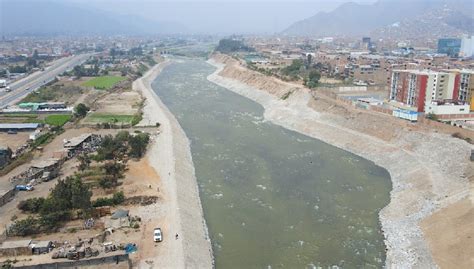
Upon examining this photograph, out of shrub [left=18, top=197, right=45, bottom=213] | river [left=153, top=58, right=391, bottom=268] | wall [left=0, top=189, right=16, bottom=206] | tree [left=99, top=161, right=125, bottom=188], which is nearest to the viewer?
river [left=153, top=58, right=391, bottom=268]

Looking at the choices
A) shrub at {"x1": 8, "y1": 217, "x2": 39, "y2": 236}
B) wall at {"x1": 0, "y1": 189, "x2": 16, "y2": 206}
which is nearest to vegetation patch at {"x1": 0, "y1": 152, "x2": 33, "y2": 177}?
wall at {"x1": 0, "y1": 189, "x2": 16, "y2": 206}

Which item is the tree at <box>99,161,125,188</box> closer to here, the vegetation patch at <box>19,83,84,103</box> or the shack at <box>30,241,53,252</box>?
the shack at <box>30,241,53,252</box>

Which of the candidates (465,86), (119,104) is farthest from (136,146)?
(465,86)

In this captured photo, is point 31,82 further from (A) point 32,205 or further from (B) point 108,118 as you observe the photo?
(A) point 32,205

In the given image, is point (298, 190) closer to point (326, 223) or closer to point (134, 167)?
point (326, 223)

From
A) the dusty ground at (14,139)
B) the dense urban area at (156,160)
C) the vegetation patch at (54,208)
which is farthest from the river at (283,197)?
the dusty ground at (14,139)

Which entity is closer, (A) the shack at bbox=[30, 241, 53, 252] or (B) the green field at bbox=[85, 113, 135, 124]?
(A) the shack at bbox=[30, 241, 53, 252]

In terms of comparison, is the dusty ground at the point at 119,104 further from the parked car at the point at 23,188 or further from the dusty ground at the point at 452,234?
the dusty ground at the point at 452,234
